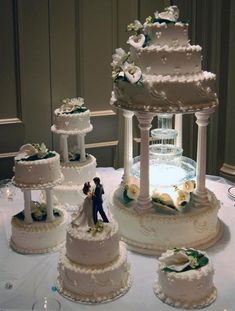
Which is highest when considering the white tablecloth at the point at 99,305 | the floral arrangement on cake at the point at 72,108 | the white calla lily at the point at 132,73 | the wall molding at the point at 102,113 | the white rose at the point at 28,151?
the white calla lily at the point at 132,73

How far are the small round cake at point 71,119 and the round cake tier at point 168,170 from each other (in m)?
0.43

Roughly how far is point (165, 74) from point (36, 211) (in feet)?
3.48

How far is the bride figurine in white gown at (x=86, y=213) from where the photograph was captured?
2.96m

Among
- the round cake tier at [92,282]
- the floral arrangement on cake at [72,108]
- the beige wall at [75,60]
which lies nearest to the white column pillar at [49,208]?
the round cake tier at [92,282]

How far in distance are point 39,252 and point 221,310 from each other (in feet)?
3.53

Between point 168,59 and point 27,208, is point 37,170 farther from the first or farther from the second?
point 168,59

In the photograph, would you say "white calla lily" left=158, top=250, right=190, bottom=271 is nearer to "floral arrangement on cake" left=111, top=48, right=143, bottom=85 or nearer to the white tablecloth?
the white tablecloth

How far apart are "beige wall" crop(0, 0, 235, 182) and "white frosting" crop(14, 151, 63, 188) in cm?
119

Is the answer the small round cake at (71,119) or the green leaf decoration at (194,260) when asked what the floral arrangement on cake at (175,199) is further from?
the small round cake at (71,119)

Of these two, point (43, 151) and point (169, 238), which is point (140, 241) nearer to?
point (169, 238)

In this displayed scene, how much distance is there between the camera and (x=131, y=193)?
11.4ft

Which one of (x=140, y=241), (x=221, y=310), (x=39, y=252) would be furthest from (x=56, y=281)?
(x=221, y=310)

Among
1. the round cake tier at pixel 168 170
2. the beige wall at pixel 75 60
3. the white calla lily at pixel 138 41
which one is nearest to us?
the white calla lily at pixel 138 41

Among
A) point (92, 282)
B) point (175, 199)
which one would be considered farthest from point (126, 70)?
point (92, 282)
